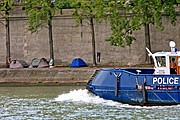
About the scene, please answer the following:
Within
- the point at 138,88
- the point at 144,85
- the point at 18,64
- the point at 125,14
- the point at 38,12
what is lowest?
the point at 138,88

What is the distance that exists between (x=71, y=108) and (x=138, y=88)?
127 inches

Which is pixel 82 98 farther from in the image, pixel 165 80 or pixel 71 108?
pixel 165 80

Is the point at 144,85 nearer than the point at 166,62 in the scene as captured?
Yes

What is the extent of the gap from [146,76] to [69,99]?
5021mm

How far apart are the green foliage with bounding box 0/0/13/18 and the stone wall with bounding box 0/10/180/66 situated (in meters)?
1.38

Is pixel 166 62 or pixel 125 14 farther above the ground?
pixel 125 14

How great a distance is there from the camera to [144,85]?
44156 mm

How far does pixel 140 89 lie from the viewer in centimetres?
4431

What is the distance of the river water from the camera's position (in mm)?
39812

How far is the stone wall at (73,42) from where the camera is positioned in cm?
6856

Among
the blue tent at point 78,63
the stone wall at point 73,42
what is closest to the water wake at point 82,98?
the blue tent at point 78,63

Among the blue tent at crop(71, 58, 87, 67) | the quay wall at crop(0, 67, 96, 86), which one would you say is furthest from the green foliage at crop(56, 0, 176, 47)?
the quay wall at crop(0, 67, 96, 86)

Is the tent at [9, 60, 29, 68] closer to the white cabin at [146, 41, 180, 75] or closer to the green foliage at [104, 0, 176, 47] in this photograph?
the green foliage at [104, 0, 176, 47]

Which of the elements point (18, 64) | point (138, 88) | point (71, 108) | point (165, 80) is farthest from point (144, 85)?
point (18, 64)
